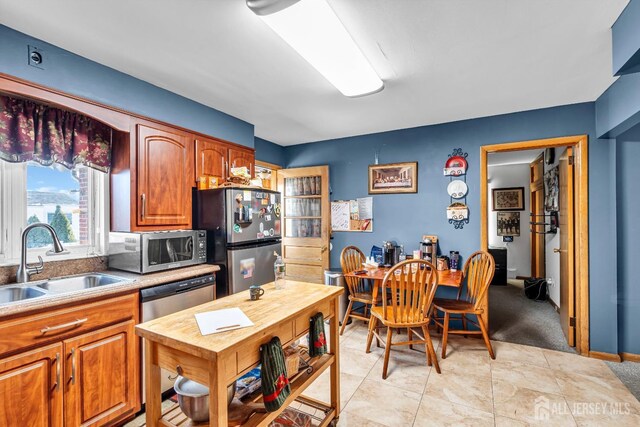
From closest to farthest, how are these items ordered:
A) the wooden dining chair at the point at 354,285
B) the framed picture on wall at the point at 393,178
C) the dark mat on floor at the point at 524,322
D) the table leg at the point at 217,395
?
the table leg at the point at 217,395 → the dark mat on floor at the point at 524,322 → the wooden dining chair at the point at 354,285 → the framed picture on wall at the point at 393,178

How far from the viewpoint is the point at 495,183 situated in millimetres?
6289

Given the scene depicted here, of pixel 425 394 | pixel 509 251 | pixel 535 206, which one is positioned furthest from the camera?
pixel 509 251

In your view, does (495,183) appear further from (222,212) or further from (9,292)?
(9,292)

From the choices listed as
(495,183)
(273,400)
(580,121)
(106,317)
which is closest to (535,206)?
(495,183)

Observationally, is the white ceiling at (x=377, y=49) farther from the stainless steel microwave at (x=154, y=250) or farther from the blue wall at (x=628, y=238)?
the stainless steel microwave at (x=154, y=250)

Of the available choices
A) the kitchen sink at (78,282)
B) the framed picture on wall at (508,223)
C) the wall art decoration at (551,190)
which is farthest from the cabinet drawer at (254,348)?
the framed picture on wall at (508,223)

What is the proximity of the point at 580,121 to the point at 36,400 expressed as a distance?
4596 mm

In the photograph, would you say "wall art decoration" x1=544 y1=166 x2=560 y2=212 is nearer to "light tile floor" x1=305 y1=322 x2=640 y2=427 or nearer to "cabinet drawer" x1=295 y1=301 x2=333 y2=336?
"light tile floor" x1=305 y1=322 x2=640 y2=427

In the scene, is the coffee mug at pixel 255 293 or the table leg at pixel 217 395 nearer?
the table leg at pixel 217 395

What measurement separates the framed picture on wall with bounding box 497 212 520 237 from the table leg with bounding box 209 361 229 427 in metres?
6.50

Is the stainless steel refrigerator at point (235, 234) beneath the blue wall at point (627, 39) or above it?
beneath

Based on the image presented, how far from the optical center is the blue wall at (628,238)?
264 cm

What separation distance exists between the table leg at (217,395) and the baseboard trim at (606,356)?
11.1 feet

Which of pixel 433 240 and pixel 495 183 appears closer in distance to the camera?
pixel 433 240
